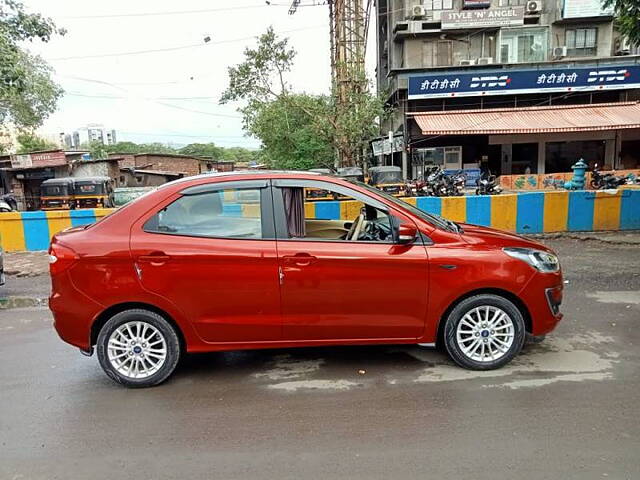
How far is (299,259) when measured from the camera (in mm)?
3826

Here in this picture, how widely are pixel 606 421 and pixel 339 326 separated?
1.97 metres

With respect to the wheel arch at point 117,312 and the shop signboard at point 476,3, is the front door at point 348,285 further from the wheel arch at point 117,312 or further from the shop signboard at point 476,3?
the shop signboard at point 476,3

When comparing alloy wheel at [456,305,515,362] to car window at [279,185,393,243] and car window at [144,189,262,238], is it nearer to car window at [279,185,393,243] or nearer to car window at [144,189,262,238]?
car window at [279,185,393,243]

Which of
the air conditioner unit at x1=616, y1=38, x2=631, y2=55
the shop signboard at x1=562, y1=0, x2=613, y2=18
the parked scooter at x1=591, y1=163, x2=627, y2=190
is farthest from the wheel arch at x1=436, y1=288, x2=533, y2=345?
the air conditioner unit at x1=616, y1=38, x2=631, y2=55

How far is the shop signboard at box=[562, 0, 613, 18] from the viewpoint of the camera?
27.5 metres

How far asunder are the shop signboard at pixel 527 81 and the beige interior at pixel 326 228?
2212 centimetres

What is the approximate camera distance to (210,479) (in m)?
2.79

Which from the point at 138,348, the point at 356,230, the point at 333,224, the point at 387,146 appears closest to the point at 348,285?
the point at 356,230

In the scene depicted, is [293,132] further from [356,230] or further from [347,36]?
[356,230]

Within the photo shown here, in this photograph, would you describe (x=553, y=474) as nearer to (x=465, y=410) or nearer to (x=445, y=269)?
(x=465, y=410)

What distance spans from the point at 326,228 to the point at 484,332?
78.1 inches

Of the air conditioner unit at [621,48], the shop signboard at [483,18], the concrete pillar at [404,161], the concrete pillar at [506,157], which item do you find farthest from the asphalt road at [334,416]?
the air conditioner unit at [621,48]

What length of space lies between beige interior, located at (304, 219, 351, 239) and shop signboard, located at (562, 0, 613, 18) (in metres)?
29.0

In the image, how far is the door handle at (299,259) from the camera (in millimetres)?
3826
